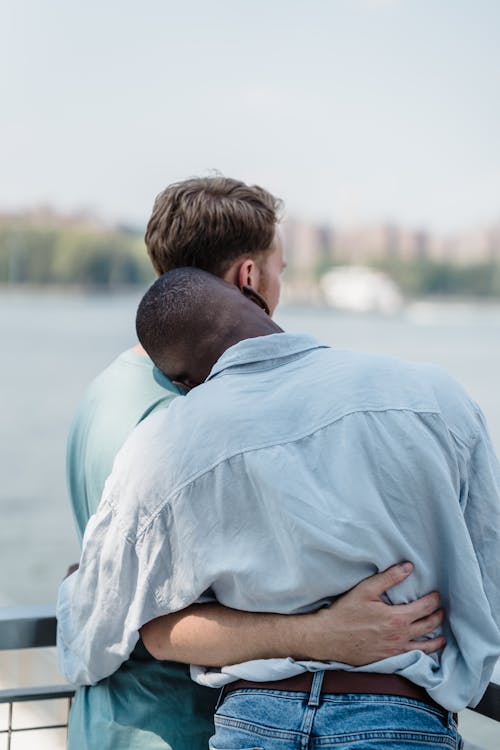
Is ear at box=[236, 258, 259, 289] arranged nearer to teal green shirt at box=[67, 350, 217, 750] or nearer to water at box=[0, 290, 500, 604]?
teal green shirt at box=[67, 350, 217, 750]

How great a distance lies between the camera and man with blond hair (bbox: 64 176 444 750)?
3.46ft

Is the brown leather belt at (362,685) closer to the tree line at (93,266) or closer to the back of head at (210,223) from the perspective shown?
the back of head at (210,223)

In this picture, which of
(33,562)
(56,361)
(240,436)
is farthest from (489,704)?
(56,361)

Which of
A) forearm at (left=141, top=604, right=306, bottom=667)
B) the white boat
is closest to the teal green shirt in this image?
forearm at (left=141, top=604, right=306, bottom=667)

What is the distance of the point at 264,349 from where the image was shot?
3.57 ft

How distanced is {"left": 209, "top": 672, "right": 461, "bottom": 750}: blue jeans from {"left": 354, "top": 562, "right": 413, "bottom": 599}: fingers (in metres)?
0.10

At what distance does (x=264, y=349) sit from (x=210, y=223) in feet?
1.35

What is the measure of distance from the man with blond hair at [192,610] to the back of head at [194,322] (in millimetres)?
131

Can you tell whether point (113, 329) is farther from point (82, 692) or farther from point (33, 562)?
point (82, 692)

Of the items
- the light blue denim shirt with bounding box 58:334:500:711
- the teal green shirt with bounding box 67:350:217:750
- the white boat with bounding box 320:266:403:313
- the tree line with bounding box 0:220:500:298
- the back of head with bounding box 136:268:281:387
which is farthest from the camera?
the white boat with bounding box 320:266:403:313

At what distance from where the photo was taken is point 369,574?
3.43 feet

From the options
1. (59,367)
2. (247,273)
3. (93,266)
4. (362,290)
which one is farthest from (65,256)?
(59,367)

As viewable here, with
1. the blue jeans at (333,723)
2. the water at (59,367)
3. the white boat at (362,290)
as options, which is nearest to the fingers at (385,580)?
the blue jeans at (333,723)

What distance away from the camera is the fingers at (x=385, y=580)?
1.03 metres
